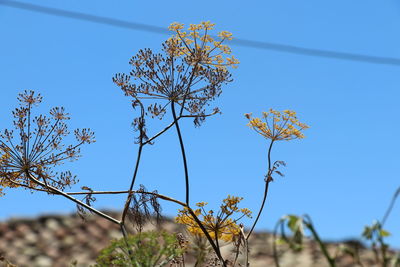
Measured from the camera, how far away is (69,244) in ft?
29.3

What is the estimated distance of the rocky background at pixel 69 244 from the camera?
26.6ft

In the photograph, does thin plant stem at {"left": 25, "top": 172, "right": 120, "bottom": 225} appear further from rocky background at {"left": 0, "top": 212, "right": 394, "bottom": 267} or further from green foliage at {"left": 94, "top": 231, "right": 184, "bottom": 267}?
rocky background at {"left": 0, "top": 212, "right": 394, "bottom": 267}

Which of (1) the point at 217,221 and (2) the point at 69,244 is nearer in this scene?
(1) the point at 217,221

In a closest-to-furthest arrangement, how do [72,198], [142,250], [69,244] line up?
1. [142,250]
2. [72,198]
3. [69,244]

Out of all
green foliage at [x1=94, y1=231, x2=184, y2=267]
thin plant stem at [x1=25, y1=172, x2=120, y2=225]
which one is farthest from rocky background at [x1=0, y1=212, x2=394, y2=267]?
green foliage at [x1=94, y1=231, x2=184, y2=267]

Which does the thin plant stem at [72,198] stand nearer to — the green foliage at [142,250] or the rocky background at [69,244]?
the green foliage at [142,250]

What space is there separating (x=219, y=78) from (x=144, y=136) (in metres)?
0.80

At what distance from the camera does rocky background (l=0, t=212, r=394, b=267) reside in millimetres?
8109

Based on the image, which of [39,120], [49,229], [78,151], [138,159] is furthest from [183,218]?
[49,229]

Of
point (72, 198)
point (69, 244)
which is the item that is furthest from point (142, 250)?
point (69, 244)

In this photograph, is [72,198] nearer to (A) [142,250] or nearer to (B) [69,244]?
(A) [142,250]

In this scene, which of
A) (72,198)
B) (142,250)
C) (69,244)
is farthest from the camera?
(69,244)

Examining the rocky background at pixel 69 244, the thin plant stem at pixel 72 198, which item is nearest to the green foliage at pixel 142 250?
the thin plant stem at pixel 72 198

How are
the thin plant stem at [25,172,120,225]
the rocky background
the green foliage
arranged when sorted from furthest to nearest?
the rocky background
the thin plant stem at [25,172,120,225]
the green foliage
